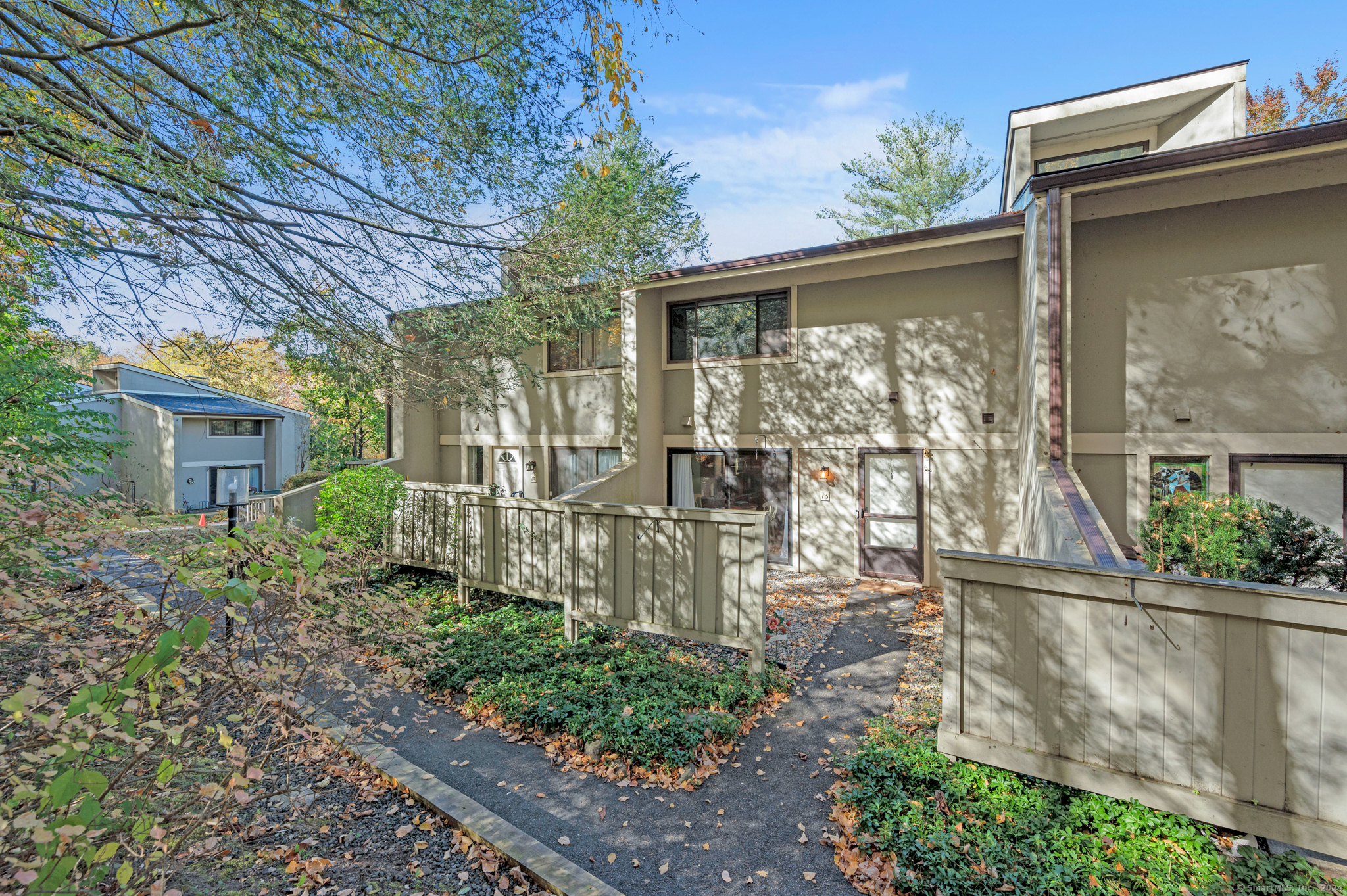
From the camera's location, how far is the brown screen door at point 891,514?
8.84 metres

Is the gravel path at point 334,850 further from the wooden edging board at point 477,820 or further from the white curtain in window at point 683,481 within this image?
the white curtain in window at point 683,481

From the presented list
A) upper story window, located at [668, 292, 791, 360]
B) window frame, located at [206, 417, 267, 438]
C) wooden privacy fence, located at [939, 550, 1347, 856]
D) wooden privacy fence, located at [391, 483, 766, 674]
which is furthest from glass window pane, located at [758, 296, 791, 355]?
window frame, located at [206, 417, 267, 438]

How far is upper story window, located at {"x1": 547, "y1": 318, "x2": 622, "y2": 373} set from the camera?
10656 millimetres

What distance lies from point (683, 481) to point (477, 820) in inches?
290

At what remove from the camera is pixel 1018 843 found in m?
3.26

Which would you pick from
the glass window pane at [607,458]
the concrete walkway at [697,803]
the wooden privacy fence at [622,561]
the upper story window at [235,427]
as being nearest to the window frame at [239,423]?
the upper story window at [235,427]

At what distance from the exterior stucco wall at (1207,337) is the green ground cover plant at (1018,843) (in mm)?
5038

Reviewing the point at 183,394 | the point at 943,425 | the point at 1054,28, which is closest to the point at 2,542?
the point at 943,425

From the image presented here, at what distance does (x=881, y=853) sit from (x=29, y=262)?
727cm

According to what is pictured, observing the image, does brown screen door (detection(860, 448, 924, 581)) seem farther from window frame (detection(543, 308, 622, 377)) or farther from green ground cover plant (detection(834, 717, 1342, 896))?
green ground cover plant (detection(834, 717, 1342, 896))

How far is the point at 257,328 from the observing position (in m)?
5.00

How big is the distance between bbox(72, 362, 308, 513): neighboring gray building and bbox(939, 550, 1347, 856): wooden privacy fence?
75.6ft

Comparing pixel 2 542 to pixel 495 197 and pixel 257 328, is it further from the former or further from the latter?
pixel 495 197

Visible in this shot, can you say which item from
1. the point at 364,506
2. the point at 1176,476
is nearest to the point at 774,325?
the point at 1176,476
